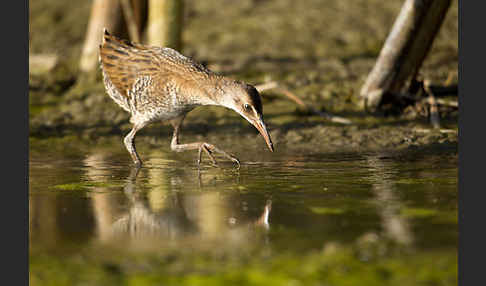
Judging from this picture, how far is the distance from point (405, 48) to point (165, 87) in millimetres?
3599

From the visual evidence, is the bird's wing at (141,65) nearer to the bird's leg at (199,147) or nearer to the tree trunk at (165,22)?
the bird's leg at (199,147)

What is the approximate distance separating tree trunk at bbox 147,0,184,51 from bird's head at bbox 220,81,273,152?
14.2ft

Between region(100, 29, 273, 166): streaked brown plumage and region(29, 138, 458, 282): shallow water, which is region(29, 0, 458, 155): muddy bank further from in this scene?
region(100, 29, 273, 166): streaked brown plumage

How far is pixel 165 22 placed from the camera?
11.7m

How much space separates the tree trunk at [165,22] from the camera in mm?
11703

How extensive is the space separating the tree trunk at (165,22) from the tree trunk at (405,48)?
3063 millimetres

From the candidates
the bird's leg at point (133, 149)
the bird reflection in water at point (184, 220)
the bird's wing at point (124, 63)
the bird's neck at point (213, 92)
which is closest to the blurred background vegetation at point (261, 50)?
the bird's wing at point (124, 63)

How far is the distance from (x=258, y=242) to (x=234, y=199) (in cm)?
141

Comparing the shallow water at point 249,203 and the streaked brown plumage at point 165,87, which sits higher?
the streaked brown plumage at point 165,87

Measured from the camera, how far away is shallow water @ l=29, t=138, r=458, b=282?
4.90 m

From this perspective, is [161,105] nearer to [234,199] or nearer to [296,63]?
[234,199]

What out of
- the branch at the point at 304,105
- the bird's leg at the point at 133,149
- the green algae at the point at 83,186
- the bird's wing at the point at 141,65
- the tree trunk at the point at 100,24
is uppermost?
the tree trunk at the point at 100,24

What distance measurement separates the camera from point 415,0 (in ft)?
33.0

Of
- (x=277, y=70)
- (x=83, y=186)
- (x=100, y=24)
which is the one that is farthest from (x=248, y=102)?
(x=100, y=24)
